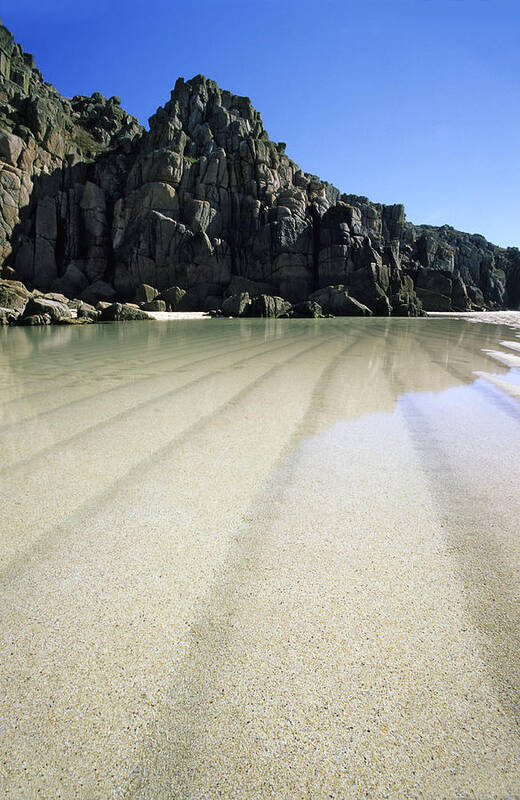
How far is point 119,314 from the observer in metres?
21.2

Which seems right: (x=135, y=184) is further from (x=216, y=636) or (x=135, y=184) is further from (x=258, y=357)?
(x=216, y=636)

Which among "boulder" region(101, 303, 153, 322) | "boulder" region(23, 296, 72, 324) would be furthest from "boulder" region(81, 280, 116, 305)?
"boulder" region(23, 296, 72, 324)

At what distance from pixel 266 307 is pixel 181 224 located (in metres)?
13.6

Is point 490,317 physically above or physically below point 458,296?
below

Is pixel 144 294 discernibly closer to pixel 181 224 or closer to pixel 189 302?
pixel 189 302

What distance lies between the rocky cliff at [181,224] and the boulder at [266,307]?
1.43 metres

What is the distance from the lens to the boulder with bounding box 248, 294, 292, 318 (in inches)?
1136

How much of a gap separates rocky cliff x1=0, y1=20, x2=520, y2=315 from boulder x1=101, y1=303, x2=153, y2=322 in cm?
951

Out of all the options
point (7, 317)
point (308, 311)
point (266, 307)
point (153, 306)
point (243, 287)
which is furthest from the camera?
point (243, 287)

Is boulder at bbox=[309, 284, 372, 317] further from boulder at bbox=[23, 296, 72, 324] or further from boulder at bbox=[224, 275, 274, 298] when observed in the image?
boulder at bbox=[23, 296, 72, 324]

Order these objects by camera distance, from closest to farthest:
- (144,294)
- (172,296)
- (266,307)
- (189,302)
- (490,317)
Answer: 1. (266,307)
2. (144,294)
3. (490,317)
4. (172,296)
5. (189,302)

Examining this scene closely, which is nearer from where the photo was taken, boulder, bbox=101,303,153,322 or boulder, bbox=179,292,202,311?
boulder, bbox=101,303,153,322

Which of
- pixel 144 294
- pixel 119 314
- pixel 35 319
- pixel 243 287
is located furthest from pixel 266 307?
pixel 35 319

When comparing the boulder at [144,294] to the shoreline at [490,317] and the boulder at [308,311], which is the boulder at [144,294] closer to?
the boulder at [308,311]
